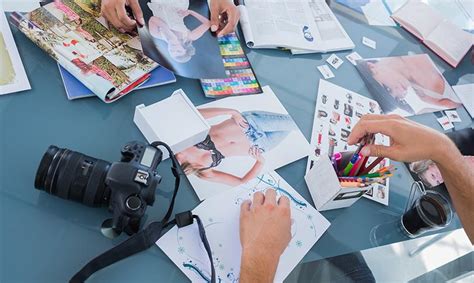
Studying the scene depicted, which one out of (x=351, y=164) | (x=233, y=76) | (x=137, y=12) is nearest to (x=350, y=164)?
(x=351, y=164)

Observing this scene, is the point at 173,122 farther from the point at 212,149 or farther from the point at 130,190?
the point at 130,190

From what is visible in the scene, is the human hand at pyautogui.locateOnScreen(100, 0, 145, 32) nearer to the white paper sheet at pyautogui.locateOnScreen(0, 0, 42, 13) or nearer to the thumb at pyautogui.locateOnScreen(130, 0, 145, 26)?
the thumb at pyautogui.locateOnScreen(130, 0, 145, 26)

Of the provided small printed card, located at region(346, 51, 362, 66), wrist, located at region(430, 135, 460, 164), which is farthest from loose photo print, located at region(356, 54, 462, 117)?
wrist, located at region(430, 135, 460, 164)

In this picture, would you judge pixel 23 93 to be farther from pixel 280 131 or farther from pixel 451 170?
pixel 451 170

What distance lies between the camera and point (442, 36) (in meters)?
1.43

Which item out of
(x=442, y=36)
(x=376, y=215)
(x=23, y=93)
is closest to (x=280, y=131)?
(x=376, y=215)

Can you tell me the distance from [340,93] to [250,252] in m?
0.55

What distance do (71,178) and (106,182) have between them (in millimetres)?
64

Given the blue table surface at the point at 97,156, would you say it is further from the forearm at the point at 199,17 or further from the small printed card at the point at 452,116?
the forearm at the point at 199,17

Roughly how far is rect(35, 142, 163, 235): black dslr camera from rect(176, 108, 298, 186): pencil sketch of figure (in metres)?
0.15

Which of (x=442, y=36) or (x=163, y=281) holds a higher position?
(x=442, y=36)

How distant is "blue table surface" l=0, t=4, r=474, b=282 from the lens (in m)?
0.74

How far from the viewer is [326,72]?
1.20 meters

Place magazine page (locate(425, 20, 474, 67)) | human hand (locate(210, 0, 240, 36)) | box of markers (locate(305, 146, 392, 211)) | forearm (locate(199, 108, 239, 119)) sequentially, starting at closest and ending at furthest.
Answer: box of markers (locate(305, 146, 392, 211)), forearm (locate(199, 108, 239, 119)), human hand (locate(210, 0, 240, 36)), magazine page (locate(425, 20, 474, 67))
